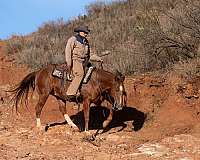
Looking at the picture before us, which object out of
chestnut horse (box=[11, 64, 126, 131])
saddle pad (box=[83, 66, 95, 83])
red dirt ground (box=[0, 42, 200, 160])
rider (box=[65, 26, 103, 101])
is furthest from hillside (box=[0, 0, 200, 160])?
saddle pad (box=[83, 66, 95, 83])

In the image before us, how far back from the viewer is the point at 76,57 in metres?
13.7

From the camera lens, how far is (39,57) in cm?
2247

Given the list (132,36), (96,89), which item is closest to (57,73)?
(96,89)

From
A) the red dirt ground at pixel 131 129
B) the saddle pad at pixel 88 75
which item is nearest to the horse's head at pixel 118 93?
the saddle pad at pixel 88 75

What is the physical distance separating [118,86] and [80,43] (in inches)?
A: 61.0

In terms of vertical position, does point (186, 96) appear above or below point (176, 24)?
below

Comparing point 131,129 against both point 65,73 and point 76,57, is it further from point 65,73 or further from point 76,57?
point 76,57

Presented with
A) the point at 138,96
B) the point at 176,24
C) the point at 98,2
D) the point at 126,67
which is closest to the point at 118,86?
the point at 138,96

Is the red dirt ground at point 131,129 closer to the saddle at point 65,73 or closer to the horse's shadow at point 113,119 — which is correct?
the horse's shadow at point 113,119

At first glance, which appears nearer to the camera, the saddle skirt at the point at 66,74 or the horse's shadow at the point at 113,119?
the saddle skirt at the point at 66,74

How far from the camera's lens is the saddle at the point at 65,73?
1367 cm

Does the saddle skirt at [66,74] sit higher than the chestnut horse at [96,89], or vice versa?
the saddle skirt at [66,74]

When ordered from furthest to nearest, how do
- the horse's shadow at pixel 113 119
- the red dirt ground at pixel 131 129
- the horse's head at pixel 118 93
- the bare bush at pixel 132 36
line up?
1. the bare bush at pixel 132 36
2. the horse's shadow at pixel 113 119
3. the horse's head at pixel 118 93
4. the red dirt ground at pixel 131 129

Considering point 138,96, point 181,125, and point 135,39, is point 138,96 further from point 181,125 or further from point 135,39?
point 135,39
